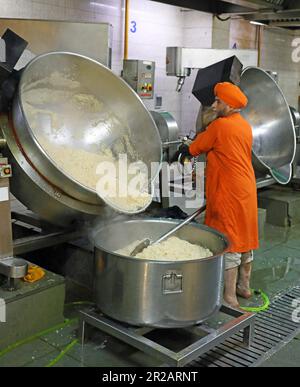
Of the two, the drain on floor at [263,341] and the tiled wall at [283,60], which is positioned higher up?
the tiled wall at [283,60]

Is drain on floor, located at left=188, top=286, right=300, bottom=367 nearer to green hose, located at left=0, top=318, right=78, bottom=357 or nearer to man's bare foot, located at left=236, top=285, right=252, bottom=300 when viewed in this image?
man's bare foot, located at left=236, top=285, right=252, bottom=300

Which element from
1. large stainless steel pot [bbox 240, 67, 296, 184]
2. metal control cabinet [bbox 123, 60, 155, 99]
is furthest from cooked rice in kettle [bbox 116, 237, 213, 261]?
metal control cabinet [bbox 123, 60, 155, 99]

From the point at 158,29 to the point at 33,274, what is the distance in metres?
3.39

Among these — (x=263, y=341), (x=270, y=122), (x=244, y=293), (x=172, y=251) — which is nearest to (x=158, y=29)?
(x=270, y=122)

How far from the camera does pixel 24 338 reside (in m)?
2.22

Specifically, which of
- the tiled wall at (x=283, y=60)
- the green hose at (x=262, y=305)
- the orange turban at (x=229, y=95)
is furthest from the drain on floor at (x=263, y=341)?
the tiled wall at (x=283, y=60)

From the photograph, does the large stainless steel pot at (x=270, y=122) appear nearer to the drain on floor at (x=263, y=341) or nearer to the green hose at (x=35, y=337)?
the drain on floor at (x=263, y=341)

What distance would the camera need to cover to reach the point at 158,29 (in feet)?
16.2

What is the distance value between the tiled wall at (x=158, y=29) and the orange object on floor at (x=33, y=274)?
210cm

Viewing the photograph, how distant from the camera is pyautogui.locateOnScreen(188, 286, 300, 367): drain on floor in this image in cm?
216

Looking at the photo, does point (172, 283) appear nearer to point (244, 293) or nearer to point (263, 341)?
point (263, 341)

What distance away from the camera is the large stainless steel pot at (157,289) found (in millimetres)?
1920

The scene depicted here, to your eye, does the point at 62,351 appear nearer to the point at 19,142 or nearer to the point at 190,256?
the point at 190,256

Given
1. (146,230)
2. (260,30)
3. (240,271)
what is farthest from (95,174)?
(260,30)
